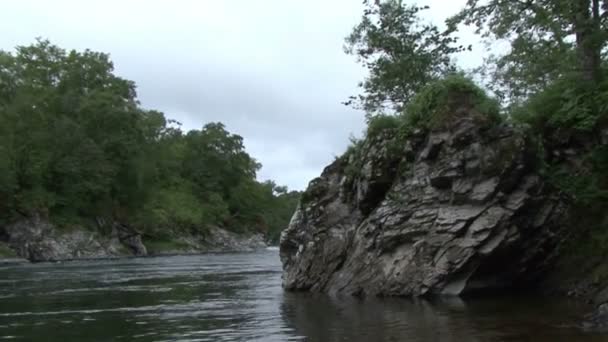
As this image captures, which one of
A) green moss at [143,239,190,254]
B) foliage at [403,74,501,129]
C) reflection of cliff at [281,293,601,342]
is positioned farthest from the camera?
green moss at [143,239,190,254]

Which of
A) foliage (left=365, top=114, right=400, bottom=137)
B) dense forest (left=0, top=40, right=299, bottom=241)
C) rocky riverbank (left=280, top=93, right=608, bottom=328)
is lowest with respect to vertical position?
rocky riverbank (left=280, top=93, right=608, bottom=328)

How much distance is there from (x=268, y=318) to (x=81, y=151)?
7037 cm

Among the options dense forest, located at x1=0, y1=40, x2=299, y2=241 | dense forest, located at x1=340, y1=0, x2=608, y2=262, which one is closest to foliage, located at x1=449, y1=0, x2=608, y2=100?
dense forest, located at x1=340, y1=0, x2=608, y2=262

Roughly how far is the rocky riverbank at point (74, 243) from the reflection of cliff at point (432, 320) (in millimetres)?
50030

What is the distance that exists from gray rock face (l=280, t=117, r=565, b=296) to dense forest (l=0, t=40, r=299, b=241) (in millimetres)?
58654

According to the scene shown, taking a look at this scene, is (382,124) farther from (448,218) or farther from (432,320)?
(432,320)

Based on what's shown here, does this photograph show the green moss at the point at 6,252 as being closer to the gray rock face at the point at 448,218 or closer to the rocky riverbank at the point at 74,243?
the rocky riverbank at the point at 74,243

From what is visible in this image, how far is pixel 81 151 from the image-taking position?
8275 centimetres

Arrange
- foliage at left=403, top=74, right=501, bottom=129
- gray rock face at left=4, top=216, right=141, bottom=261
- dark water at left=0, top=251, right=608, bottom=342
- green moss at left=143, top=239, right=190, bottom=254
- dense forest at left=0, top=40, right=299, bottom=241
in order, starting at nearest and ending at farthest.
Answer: dark water at left=0, top=251, right=608, bottom=342, foliage at left=403, top=74, right=501, bottom=129, gray rock face at left=4, top=216, right=141, bottom=261, dense forest at left=0, top=40, right=299, bottom=241, green moss at left=143, top=239, right=190, bottom=254

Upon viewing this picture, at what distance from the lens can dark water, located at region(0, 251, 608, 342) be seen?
14250 mm

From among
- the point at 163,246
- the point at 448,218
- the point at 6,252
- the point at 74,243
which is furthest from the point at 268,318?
the point at 163,246

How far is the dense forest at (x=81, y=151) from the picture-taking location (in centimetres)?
7756

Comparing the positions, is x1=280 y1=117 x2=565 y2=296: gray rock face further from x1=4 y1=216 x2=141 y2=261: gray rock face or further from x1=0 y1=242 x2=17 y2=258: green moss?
x1=4 y1=216 x2=141 y2=261: gray rock face

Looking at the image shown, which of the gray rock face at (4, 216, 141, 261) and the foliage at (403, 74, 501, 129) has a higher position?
the foliage at (403, 74, 501, 129)
